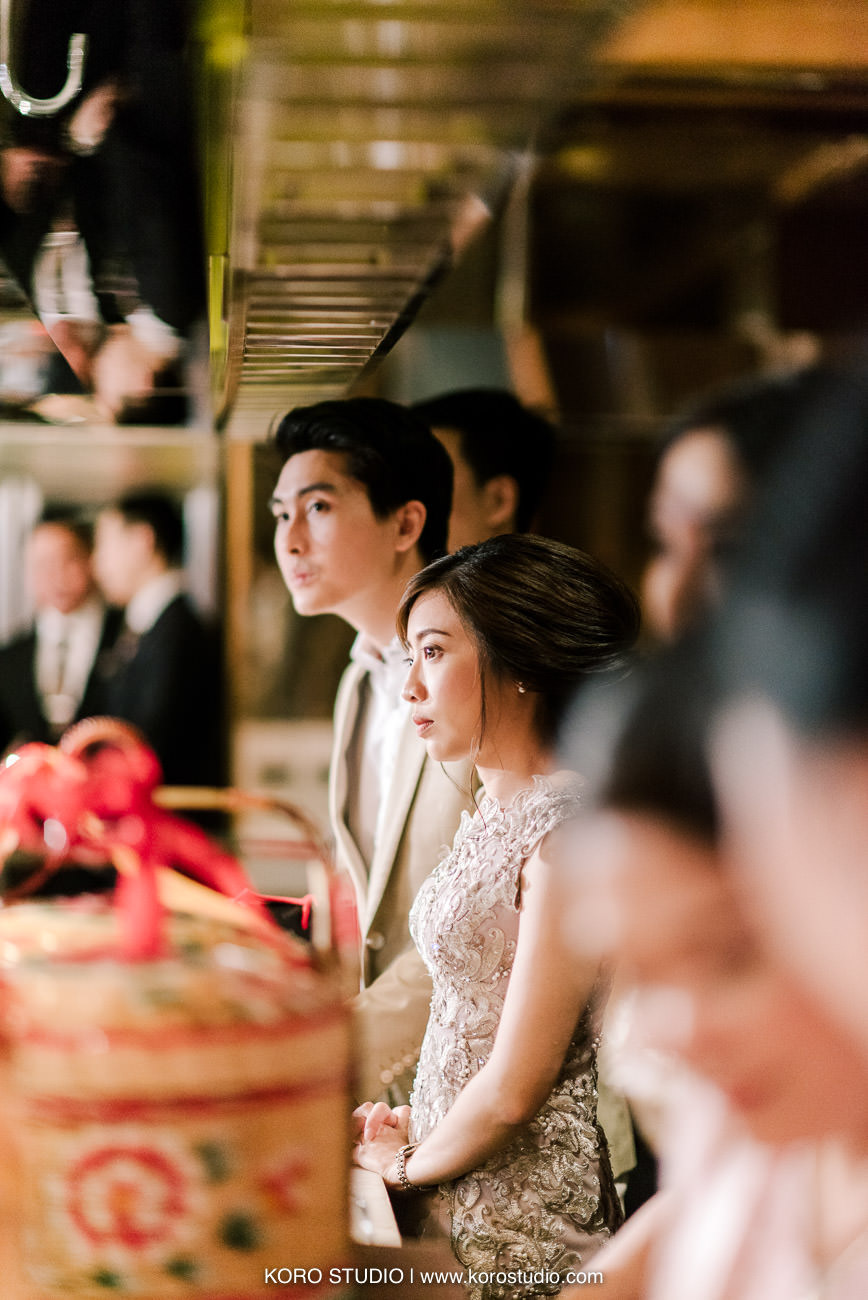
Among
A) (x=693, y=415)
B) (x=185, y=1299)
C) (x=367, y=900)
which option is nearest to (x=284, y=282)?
(x=693, y=415)

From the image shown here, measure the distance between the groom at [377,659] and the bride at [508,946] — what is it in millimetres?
42

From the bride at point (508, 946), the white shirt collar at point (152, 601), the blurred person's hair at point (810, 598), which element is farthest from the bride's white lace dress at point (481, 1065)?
the white shirt collar at point (152, 601)

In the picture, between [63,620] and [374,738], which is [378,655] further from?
[63,620]

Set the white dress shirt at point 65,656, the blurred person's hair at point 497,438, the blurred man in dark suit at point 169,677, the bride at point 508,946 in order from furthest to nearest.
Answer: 1. the white dress shirt at point 65,656
2. the blurred man in dark suit at point 169,677
3. the blurred person's hair at point 497,438
4. the bride at point 508,946

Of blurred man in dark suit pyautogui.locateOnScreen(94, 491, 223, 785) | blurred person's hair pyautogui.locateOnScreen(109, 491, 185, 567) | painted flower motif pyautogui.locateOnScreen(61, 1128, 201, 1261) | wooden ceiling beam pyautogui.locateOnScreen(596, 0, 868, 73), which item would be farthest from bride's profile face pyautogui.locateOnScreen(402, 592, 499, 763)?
blurred person's hair pyautogui.locateOnScreen(109, 491, 185, 567)

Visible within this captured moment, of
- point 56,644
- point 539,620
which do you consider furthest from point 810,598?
point 56,644

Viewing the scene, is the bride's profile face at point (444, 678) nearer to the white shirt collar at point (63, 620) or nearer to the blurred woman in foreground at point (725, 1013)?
the blurred woman in foreground at point (725, 1013)

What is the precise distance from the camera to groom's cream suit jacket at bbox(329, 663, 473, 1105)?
90cm

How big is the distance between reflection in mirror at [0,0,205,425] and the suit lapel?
45 centimetres

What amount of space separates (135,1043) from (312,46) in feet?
2.34

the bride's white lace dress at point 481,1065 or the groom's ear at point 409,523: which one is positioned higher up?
the groom's ear at point 409,523

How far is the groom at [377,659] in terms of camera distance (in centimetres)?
91

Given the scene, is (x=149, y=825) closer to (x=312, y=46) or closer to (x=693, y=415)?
(x=693, y=415)

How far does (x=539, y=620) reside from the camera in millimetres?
830
